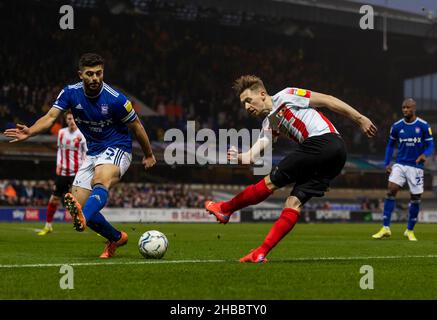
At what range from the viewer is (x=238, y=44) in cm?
4559

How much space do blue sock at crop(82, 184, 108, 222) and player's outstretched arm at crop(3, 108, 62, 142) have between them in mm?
874

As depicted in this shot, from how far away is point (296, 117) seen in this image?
8453 millimetres

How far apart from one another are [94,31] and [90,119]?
31.5 metres

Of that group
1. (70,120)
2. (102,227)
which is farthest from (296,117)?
(70,120)

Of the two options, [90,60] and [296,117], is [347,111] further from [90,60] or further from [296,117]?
[90,60]

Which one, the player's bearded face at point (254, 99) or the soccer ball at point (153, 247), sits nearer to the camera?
the player's bearded face at point (254, 99)

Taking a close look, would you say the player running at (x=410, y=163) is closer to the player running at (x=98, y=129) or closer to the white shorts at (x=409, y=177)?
the white shorts at (x=409, y=177)

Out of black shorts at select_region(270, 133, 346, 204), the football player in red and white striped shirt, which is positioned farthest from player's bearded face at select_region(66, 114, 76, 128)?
black shorts at select_region(270, 133, 346, 204)

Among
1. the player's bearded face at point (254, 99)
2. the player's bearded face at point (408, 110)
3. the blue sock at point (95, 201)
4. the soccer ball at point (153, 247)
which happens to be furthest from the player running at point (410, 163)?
the blue sock at point (95, 201)

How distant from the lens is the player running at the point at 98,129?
8922mm

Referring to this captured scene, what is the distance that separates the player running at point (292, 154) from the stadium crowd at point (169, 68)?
2637 centimetres

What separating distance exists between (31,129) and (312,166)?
3018mm

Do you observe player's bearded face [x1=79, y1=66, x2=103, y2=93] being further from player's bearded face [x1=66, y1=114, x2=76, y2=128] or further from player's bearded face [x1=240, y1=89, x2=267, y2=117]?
player's bearded face [x1=66, y1=114, x2=76, y2=128]
